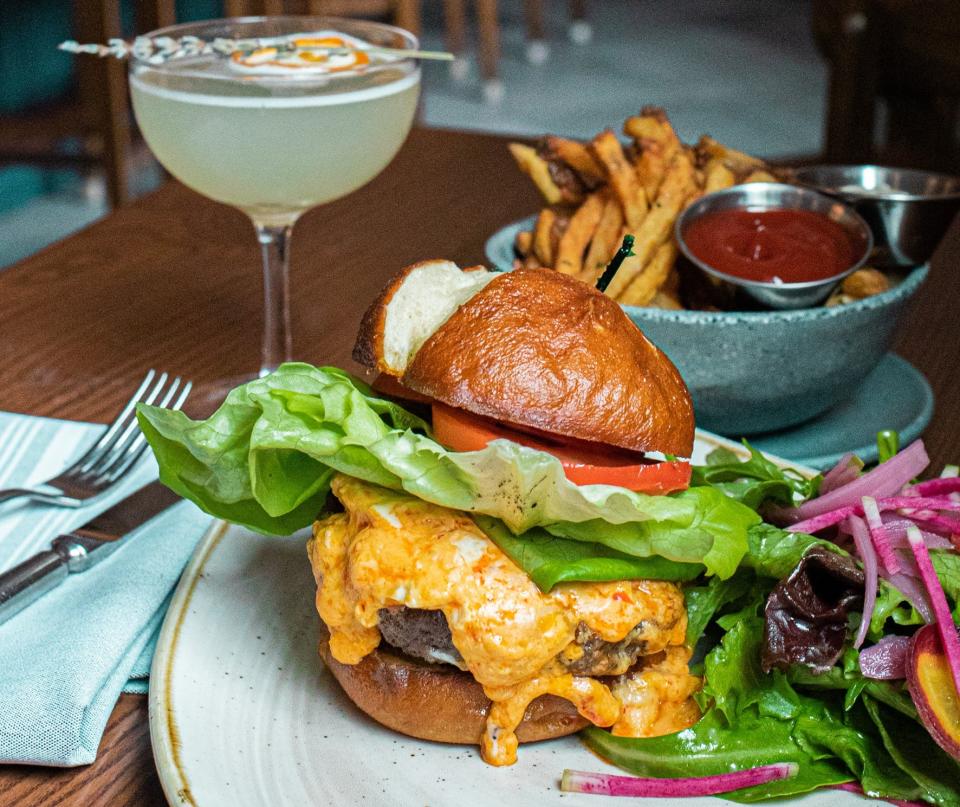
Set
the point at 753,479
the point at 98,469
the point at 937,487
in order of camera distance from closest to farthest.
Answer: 1. the point at 937,487
2. the point at 753,479
3. the point at 98,469

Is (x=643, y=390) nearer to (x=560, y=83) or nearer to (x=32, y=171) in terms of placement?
(x=32, y=171)

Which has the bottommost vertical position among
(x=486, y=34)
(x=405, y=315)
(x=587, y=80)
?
(x=587, y=80)

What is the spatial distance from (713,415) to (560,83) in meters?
7.51

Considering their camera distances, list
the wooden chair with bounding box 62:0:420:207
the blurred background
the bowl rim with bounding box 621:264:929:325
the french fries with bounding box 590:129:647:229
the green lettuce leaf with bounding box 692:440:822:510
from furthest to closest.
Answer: the blurred background
the wooden chair with bounding box 62:0:420:207
the french fries with bounding box 590:129:647:229
the bowl rim with bounding box 621:264:929:325
the green lettuce leaf with bounding box 692:440:822:510

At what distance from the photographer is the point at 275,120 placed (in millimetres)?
1782

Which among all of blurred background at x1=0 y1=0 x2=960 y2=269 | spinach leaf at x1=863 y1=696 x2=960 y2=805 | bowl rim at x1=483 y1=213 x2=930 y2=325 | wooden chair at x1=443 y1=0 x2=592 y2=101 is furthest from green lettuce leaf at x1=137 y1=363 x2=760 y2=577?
wooden chair at x1=443 y1=0 x2=592 y2=101

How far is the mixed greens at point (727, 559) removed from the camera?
1.13 meters

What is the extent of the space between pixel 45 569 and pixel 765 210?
1.20 meters

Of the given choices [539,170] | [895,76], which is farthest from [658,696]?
[895,76]

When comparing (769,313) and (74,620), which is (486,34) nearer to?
(769,313)

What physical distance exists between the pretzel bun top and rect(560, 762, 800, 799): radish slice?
1.07 feet

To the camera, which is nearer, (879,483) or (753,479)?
(879,483)

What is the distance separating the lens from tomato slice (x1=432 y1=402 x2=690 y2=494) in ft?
3.94

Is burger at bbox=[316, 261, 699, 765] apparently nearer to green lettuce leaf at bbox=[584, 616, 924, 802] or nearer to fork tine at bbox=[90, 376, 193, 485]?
green lettuce leaf at bbox=[584, 616, 924, 802]
